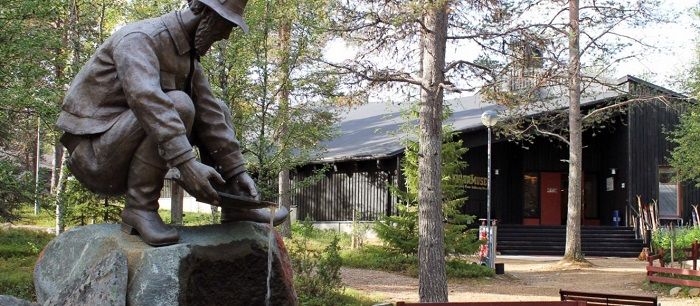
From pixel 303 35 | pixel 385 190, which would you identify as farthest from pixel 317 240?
pixel 303 35

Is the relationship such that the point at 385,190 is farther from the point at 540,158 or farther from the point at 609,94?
the point at 609,94

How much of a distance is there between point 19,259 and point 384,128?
51.0 feet

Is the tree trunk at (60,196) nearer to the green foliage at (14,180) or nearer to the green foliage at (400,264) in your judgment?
the green foliage at (14,180)

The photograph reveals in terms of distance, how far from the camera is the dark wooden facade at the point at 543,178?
2570 cm

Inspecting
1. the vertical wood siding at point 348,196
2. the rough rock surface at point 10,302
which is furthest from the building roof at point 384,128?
the rough rock surface at point 10,302

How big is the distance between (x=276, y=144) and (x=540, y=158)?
1727cm

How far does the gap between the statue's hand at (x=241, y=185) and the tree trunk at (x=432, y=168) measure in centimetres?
627

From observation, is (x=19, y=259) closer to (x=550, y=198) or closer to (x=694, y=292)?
(x=694, y=292)

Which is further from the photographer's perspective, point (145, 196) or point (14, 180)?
point (14, 180)

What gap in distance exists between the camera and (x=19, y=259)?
15.0 metres

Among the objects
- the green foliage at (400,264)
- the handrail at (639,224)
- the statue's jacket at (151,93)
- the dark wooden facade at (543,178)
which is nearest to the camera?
the statue's jacket at (151,93)

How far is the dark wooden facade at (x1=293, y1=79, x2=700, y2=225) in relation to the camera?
25.7 metres

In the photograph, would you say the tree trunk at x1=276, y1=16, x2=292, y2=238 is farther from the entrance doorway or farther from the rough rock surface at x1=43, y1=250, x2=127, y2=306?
the entrance doorway

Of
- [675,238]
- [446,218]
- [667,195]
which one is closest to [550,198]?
[667,195]
